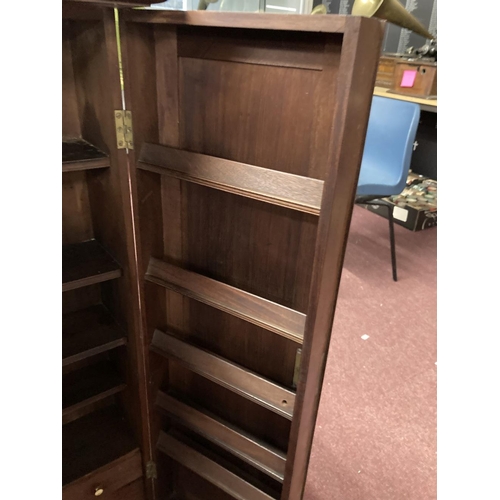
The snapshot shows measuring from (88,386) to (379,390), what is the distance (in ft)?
3.79

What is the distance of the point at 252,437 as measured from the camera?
108 cm

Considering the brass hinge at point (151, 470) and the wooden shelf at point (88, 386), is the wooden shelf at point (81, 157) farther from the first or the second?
the brass hinge at point (151, 470)

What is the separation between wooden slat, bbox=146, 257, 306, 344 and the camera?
0.83m

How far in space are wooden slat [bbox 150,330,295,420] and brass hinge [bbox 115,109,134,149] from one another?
469mm

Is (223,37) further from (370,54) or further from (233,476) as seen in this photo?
(233,476)

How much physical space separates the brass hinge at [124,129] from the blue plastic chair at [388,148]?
5.19 feet

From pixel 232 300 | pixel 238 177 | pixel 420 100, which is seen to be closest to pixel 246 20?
pixel 238 177

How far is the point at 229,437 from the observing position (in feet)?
3.48

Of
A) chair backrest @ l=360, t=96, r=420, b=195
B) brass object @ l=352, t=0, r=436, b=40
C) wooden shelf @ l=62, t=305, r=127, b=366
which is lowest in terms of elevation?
wooden shelf @ l=62, t=305, r=127, b=366

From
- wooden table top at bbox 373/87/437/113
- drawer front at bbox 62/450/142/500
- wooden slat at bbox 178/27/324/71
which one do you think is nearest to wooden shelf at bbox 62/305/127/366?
drawer front at bbox 62/450/142/500

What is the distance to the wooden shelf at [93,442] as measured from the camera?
116cm

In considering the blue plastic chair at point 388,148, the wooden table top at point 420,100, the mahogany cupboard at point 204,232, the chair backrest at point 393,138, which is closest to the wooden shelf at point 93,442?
the mahogany cupboard at point 204,232

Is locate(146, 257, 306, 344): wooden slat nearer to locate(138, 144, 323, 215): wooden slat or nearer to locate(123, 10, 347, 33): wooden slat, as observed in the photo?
locate(138, 144, 323, 215): wooden slat
